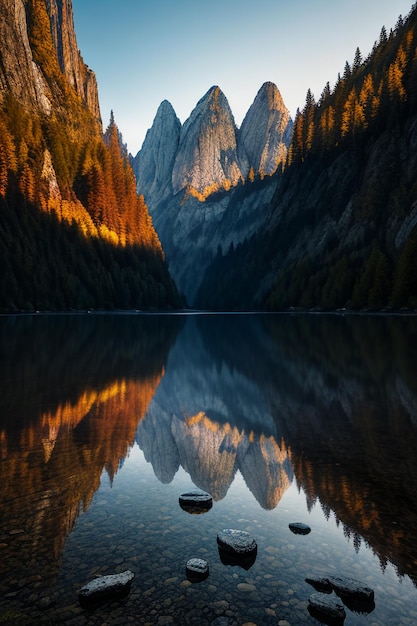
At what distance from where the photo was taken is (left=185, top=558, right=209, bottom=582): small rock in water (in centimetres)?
434

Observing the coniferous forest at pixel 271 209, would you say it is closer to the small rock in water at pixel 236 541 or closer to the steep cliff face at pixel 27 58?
the steep cliff face at pixel 27 58

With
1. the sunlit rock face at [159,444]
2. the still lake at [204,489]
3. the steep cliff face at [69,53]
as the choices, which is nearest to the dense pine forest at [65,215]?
the steep cliff face at [69,53]

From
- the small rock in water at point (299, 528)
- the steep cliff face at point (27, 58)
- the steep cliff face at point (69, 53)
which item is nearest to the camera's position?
the small rock in water at point (299, 528)

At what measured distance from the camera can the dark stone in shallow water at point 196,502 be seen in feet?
20.0

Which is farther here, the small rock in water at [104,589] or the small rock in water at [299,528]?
the small rock in water at [299,528]

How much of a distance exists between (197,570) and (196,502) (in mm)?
1861

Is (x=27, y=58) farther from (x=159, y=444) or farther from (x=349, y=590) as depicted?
(x=349, y=590)

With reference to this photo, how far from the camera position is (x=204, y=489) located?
6.89 metres

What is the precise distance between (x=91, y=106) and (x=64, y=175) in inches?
2709

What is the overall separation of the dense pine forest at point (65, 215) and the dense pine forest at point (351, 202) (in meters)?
33.5

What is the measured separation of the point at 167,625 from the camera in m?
3.62

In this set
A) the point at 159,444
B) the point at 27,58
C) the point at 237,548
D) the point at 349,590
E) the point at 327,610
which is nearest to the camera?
the point at 327,610

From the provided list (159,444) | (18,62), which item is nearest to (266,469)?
(159,444)

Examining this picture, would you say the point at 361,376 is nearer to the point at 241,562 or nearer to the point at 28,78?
the point at 241,562
